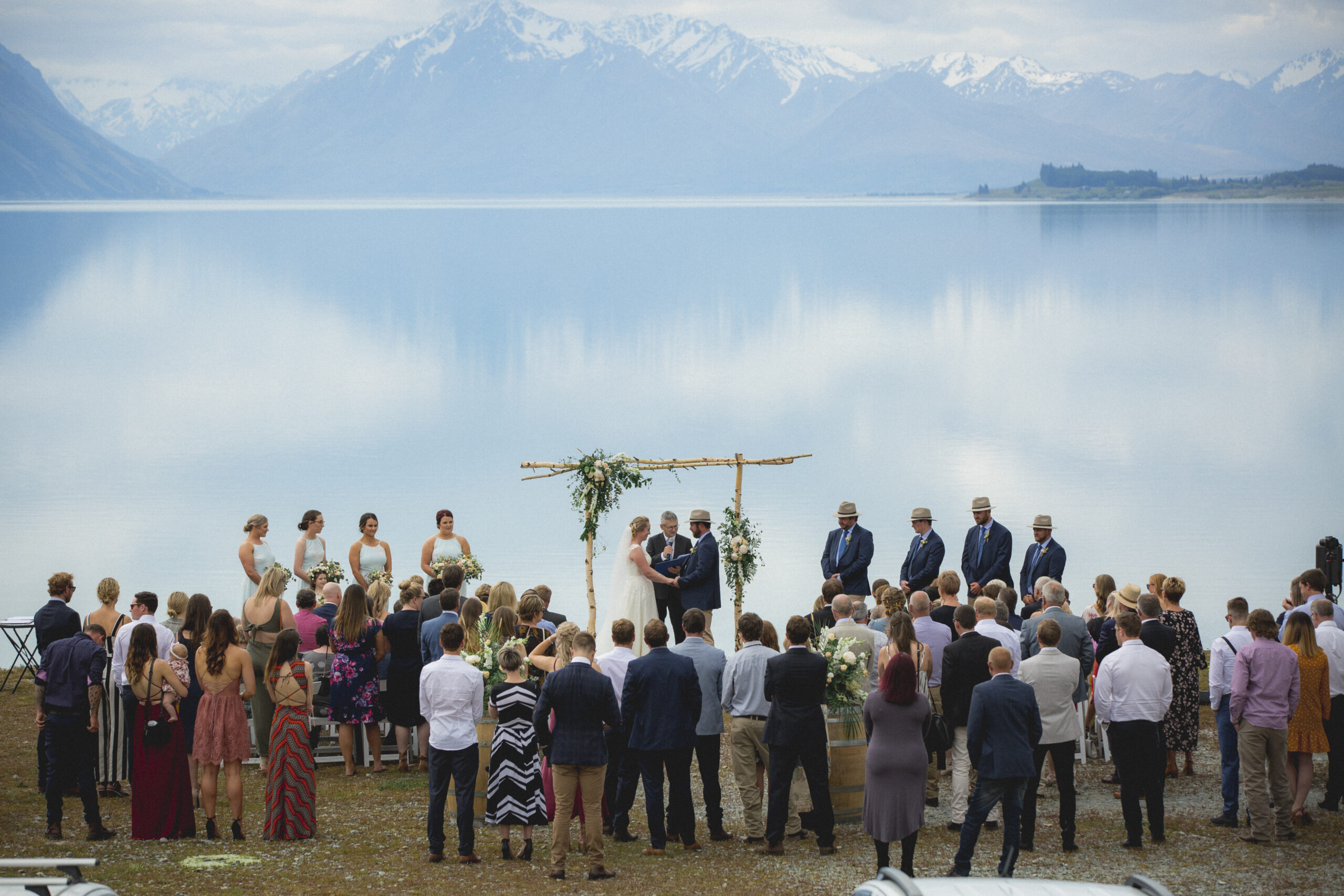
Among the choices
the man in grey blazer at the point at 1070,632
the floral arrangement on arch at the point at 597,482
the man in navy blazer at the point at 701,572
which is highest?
the floral arrangement on arch at the point at 597,482

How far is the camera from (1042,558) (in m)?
12.1

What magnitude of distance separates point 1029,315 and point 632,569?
65.5 meters

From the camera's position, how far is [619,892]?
298 inches

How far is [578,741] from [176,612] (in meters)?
3.80

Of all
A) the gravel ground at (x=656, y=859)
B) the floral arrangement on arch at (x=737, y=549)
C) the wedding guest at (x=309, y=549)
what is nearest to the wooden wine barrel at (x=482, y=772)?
the gravel ground at (x=656, y=859)

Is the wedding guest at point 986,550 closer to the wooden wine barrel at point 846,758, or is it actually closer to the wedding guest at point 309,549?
the wooden wine barrel at point 846,758

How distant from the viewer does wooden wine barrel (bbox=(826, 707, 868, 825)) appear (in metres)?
8.74

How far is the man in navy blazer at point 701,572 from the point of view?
1178cm

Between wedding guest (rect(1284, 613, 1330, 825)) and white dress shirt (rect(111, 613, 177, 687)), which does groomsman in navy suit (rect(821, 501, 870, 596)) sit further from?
white dress shirt (rect(111, 613, 177, 687))

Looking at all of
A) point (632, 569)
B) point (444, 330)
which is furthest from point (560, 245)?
point (632, 569)

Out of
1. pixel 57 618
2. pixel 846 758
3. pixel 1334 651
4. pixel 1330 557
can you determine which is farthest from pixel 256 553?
pixel 1330 557

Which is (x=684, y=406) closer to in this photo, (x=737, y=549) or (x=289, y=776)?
(x=737, y=549)

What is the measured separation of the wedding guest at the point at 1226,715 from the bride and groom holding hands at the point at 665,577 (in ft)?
14.1

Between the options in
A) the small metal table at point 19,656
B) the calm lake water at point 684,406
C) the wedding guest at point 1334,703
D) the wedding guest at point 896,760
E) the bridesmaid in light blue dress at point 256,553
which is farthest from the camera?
the calm lake water at point 684,406
